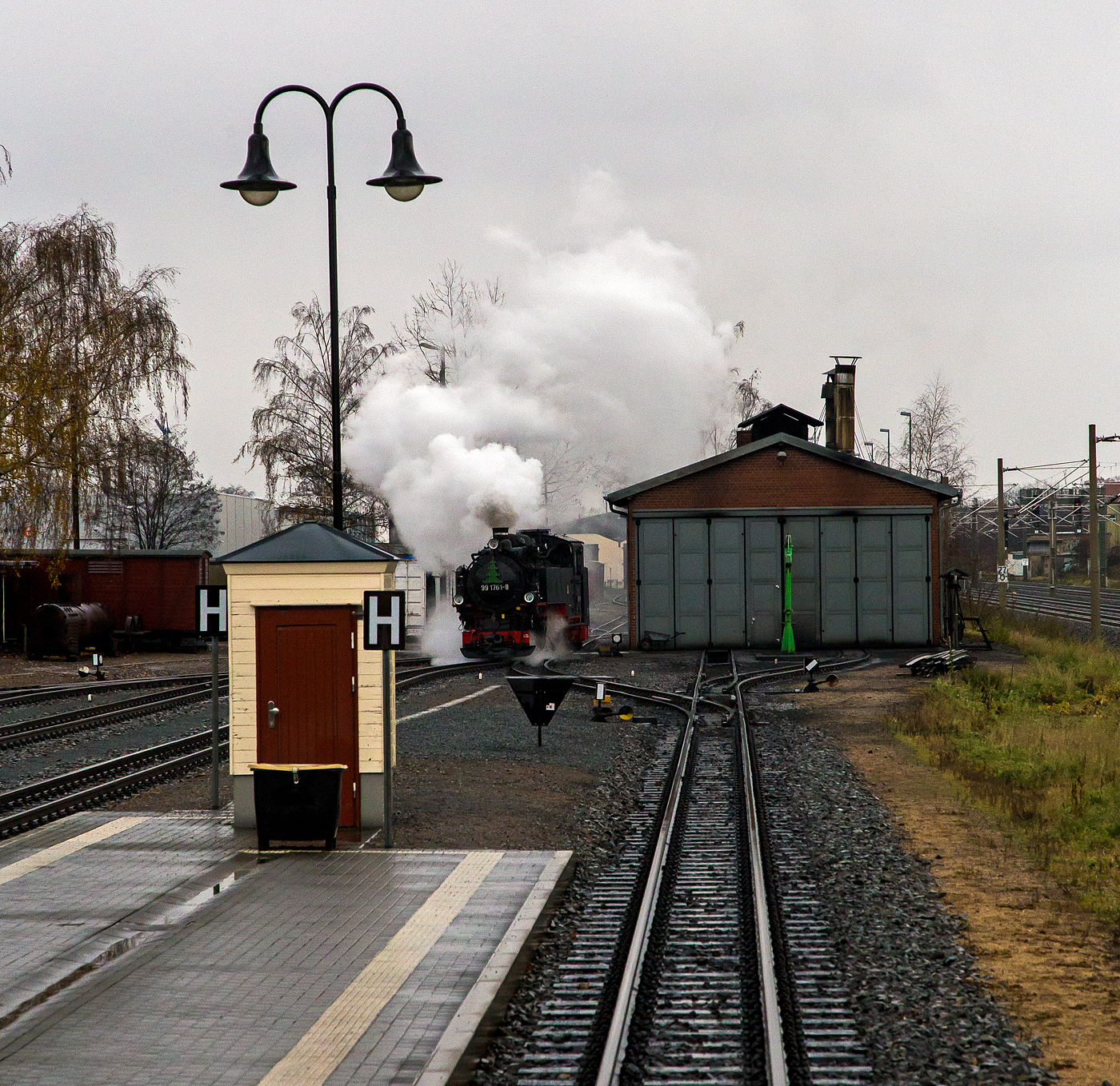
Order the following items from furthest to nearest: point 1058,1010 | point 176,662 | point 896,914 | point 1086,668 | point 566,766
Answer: point 176,662, point 1086,668, point 566,766, point 896,914, point 1058,1010

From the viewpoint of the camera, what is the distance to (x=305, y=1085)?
525 centimetres

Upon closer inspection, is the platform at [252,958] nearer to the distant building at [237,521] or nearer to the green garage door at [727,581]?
the green garage door at [727,581]

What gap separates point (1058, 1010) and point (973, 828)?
488 centimetres

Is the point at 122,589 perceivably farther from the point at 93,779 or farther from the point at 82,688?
the point at 93,779

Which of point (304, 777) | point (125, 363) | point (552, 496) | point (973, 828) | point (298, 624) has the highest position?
point (125, 363)

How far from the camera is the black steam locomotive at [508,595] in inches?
1160

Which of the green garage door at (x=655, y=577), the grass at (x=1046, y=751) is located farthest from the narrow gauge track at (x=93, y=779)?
the green garage door at (x=655, y=577)

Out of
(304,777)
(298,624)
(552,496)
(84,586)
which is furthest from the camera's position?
(552,496)

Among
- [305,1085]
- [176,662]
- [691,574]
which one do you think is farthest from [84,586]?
[305,1085]

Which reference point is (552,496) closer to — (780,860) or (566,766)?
(566,766)

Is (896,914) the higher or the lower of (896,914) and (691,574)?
the lower

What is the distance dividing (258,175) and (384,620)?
528cm

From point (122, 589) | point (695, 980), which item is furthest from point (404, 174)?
point (122, 589)

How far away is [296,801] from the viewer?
31.9ft
